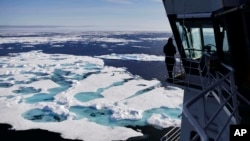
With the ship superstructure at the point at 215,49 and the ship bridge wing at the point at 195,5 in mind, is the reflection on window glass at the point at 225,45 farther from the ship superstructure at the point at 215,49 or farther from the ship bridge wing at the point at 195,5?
the ship bridge wing at the point at 195,5

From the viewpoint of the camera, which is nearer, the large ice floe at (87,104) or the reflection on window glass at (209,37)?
the reflection on window glass at (209,37)

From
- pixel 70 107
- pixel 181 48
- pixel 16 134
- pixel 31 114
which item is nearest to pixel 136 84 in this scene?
pixel 70 107

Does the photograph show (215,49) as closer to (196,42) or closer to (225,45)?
(225,45)

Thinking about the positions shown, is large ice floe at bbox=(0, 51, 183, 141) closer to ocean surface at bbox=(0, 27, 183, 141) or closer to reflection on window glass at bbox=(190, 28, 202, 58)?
ocean surface at bbox=(0, 27, 183, 141)

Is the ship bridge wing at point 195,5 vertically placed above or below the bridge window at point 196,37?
above

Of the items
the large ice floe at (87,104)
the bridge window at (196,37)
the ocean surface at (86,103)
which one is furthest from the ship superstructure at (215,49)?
the large ice floe at (87,104)

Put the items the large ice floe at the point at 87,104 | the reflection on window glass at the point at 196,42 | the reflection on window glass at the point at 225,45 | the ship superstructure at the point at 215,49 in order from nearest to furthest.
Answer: the ship superstructure at the point at 215,49 < the reflection on window glass at the point at 225,45 < the reflection on window glass at the point at 196,42 < the large ice floe at the point at 87,104

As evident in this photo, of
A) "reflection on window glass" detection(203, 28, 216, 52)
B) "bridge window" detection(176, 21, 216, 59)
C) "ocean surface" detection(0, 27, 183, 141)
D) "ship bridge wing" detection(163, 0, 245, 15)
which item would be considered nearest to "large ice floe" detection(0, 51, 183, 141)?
"ocean surface" detection(0, 27, 183, 141)
